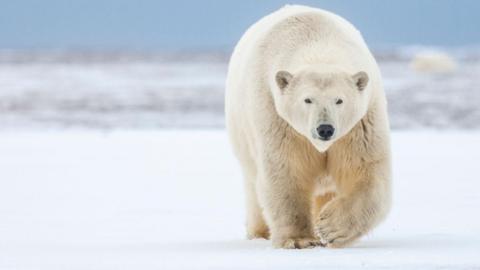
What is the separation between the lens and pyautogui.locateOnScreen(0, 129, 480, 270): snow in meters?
4.72

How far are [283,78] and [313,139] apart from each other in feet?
1.17

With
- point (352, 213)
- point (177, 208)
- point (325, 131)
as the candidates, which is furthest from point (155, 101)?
point (325, 131)

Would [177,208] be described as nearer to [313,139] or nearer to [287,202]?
[287,202]

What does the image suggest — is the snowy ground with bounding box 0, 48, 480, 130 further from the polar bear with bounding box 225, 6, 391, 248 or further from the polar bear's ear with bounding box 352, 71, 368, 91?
the polar bear's ear with bounding box 352, 71, 368, 91

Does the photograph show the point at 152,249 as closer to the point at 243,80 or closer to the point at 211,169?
the point at 243,80

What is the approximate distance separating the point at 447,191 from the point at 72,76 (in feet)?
76.6

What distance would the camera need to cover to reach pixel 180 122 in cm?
1659

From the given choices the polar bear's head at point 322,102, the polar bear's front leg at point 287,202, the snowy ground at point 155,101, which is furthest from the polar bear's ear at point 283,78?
the snowy ground at point 155,101

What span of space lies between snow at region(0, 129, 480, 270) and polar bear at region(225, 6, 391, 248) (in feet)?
0.60

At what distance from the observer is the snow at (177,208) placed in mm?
4719

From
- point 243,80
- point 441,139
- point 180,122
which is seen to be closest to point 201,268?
point 243,80

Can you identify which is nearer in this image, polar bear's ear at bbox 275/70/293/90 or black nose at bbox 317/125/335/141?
black nose at bbox 317/125/335/141

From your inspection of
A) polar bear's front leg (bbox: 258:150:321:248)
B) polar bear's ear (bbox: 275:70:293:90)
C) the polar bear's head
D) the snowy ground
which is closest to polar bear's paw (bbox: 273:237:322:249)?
polar bear's front leg (bbox: 258:150:321:248)

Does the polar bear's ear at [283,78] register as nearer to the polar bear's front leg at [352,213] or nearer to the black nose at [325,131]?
the black nose at [325,131]
